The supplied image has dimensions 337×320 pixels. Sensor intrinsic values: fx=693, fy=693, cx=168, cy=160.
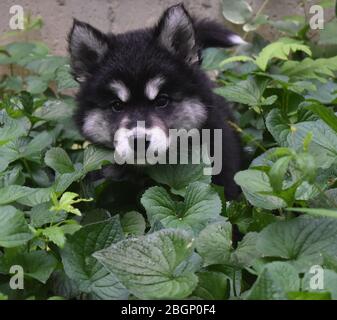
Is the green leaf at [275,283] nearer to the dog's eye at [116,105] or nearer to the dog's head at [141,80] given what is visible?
the dog's head at [141,80]

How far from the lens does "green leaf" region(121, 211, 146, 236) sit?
7.01 ft

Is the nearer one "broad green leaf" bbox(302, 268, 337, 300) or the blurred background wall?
"broad green leaf" bbox(302, 268, 337, 300)

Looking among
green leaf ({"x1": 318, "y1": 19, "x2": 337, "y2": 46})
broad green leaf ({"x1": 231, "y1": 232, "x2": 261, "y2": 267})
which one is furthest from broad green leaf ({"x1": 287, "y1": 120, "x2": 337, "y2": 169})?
green leaf ({"x1": 318, "y1": 19, "x2": 337, "y2": 46})

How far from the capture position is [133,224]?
2180 mm

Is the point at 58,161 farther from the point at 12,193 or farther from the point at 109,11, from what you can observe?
the point at 109,11

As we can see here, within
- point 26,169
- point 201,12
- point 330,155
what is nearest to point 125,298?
point 330,155

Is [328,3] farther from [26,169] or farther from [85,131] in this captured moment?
[26,169]

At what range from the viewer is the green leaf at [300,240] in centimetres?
172

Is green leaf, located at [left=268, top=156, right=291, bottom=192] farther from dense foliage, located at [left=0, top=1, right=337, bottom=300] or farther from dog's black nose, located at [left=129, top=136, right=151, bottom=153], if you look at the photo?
dog's black nose, located at [left=129, top=136, right=151, bottom=153]

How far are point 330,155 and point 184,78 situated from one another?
0.91 metres

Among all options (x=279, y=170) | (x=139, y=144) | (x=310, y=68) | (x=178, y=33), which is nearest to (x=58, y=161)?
(x=139, y=144)

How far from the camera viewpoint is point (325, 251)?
5.66 feet

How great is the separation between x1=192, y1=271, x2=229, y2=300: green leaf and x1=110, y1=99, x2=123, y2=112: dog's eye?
1187mm

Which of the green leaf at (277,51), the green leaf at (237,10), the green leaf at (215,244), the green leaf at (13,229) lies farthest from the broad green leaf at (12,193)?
the green leaf at (237,10)
